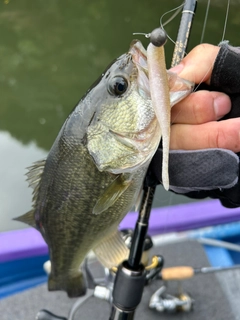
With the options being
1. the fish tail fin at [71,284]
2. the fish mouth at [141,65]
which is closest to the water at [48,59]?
the fish tail fin at [71,284]

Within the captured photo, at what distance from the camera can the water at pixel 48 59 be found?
363cm

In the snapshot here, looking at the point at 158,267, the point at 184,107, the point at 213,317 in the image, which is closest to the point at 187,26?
the point at 184,107

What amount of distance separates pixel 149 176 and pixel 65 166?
260 mm

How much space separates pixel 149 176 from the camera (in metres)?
1.11

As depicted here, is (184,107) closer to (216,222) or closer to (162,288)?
(162,288)

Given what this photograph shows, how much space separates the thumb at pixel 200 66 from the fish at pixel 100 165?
5 cm

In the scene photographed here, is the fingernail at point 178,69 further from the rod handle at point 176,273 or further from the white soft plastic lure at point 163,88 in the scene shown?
the rod handle at point 176,273

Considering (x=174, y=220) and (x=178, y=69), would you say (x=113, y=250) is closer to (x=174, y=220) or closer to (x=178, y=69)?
(x=178, y=69)

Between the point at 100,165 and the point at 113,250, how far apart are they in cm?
39

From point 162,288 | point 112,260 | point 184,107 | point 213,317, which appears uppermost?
point 184,107

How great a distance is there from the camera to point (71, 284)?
143cm

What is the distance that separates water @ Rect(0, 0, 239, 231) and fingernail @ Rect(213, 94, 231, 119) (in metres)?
1.85

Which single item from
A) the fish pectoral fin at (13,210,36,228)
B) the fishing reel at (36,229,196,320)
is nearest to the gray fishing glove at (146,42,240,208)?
the fishing reel at (36,229,196,320)

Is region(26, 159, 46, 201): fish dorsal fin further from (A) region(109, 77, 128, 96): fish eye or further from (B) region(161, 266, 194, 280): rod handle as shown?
(B) region(161, 266, 194, 280): rod handle
